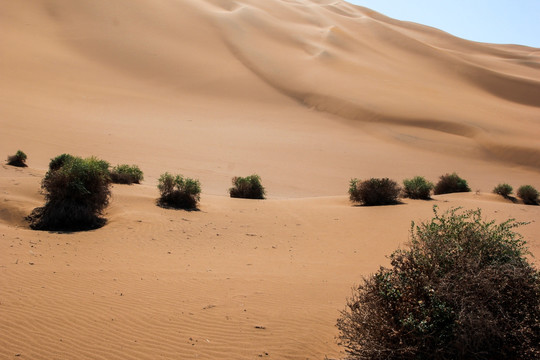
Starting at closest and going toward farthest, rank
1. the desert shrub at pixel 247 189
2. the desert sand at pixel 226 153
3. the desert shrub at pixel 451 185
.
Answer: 1. the desert sand at pixel 226 153
2. the desert shrub at pixel 247 189
3. the desert shrub at pixel 451 185

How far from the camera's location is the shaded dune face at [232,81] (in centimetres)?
3188

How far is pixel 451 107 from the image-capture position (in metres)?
40.3

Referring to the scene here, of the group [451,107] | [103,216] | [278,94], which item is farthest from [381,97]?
[103,216]

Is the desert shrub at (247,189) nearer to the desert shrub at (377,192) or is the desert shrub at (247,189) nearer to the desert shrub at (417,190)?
Answer: the desert shrub at (377,192)

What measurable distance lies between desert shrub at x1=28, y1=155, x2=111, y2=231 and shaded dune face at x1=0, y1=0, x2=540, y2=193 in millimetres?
8886

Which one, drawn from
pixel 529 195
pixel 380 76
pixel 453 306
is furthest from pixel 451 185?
pixel 380 76

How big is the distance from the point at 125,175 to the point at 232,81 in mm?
27041

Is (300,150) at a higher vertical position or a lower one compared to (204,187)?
higher

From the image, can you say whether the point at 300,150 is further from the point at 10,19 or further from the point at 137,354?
the point at 10,19

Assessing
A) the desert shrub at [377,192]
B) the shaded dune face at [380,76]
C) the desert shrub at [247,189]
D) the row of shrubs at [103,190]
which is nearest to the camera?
the row of shrubs at [103,190]

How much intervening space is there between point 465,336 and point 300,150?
25.7 m

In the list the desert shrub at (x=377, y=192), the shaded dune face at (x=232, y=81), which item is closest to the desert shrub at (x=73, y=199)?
the desert shrub at (x=377, y=192)

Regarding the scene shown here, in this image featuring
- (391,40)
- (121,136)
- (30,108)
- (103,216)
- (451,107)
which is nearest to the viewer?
(103,216)

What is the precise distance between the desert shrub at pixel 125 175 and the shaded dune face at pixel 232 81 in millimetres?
2852
